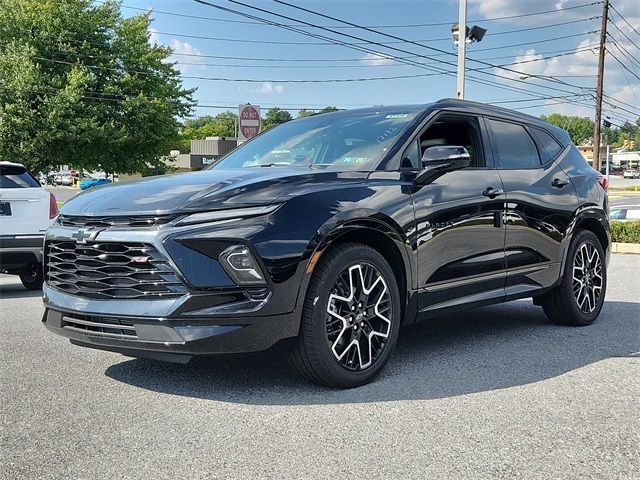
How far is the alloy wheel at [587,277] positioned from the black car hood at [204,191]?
8.98 ft

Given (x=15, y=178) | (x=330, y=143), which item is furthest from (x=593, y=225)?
(x=15, y=178)

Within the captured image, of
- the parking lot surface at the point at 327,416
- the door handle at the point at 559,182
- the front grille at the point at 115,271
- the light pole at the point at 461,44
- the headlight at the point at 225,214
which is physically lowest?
the parking lot surface at the point at 327,416

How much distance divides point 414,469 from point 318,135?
2.84 meters

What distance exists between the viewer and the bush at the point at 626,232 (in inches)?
529

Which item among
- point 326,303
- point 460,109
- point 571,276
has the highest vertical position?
point 460,109

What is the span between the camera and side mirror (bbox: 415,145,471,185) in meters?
4.50

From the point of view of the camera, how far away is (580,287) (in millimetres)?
6129

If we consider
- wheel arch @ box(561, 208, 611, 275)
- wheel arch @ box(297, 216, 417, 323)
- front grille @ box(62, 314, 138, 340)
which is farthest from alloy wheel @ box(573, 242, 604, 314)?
front grille @ box(62, 314, 138, 340)

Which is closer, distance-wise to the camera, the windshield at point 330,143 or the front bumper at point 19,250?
the windshield at point 330,143

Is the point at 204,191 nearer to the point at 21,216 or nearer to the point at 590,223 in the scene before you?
the point at 590,223

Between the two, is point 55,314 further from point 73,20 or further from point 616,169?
point 616,169

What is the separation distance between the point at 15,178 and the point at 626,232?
10.9 meters

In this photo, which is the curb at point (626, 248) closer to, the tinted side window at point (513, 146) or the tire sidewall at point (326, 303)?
the tinted side window at point (513, 146)

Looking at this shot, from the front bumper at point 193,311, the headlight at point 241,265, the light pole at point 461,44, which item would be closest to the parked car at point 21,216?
the front bumper at point 193,311
